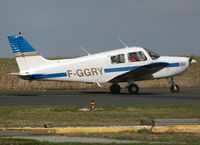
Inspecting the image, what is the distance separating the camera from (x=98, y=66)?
25.9 m

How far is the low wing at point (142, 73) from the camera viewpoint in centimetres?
2557

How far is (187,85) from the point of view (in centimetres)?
3769

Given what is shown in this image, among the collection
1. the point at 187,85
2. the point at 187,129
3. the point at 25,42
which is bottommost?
the point at 187,85

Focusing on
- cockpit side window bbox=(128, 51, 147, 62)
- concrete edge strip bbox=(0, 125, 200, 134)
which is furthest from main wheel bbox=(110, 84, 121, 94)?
concrete edge strip bbox=(0, 125, 200, 134)

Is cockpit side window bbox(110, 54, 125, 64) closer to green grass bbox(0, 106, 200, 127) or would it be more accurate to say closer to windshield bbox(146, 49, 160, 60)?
windshield bbox(146, 49, 160, 60)

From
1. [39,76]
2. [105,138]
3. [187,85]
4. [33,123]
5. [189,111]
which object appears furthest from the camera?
[187,85]

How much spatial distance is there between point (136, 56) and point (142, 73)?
1064 millimetres

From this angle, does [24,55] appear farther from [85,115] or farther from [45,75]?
[85,115]

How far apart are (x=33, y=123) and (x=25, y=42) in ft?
40.0

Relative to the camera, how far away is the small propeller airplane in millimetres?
24875

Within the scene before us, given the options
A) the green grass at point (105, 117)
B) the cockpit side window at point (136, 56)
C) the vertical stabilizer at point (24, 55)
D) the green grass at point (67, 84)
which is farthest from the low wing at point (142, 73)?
the green grass at point (67, 84)

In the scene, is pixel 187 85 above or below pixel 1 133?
below

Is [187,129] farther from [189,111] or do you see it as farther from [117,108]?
[117,108]

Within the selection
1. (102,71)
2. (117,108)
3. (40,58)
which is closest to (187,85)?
(102,71)
